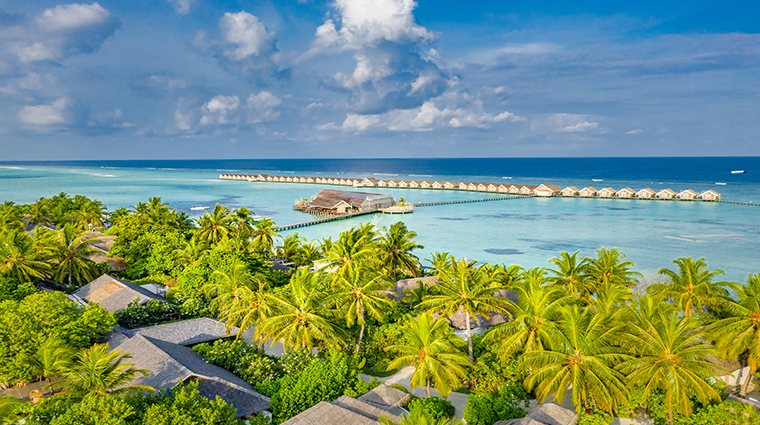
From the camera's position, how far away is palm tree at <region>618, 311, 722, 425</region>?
14.9 metres

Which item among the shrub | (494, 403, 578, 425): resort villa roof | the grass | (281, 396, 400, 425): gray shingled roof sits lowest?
the grass

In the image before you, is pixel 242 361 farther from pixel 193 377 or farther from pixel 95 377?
pixel 95 377

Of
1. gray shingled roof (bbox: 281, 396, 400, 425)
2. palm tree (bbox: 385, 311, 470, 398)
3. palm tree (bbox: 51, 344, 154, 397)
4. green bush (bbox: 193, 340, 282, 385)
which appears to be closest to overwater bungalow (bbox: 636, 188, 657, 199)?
palm tree (bbox: 385, 311, 470, 398)

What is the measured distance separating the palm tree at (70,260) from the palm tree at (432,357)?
1044 inches

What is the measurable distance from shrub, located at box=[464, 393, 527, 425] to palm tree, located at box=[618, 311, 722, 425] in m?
4.41

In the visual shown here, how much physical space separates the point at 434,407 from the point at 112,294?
21977mm

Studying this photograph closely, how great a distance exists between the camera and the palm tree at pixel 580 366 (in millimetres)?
15438

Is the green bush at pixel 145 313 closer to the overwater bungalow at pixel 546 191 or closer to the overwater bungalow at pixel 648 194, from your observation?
the overwater bungalow at pixel 546 191

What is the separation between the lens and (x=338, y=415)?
1454cm

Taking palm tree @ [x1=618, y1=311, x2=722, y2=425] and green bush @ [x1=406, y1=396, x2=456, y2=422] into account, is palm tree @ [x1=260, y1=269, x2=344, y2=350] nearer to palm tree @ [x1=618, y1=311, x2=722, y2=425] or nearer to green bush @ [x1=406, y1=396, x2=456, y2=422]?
green bush @ [x1=406, y1=396, x2=456, y2=422]

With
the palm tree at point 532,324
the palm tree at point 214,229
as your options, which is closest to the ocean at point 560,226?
the palm tree at point 214,229

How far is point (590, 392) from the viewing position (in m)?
15.9

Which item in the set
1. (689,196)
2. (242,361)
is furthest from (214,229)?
(689,196)

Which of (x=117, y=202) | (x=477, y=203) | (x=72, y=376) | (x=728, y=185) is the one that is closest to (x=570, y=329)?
(x=72, y=376)
